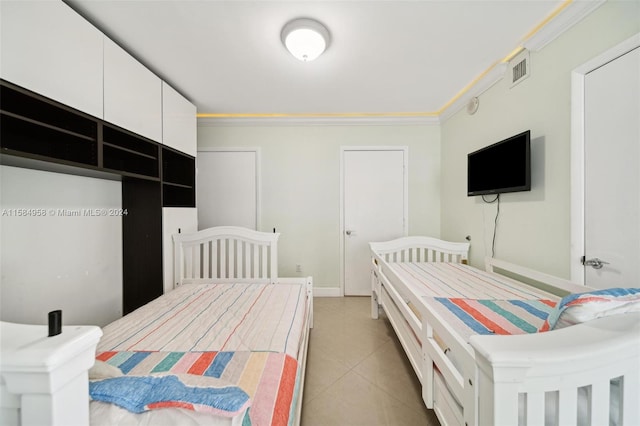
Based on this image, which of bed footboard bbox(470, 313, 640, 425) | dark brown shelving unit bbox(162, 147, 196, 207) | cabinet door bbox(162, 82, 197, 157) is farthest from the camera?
dark brown shelving unit bbox(162, 147, 196, 207)

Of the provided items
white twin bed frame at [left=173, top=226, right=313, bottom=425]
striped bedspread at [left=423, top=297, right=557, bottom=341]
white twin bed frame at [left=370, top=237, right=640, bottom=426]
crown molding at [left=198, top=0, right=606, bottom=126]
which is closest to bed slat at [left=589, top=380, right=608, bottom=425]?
white twin bed frame at [left=370, top=237, right=640, bottom=426]

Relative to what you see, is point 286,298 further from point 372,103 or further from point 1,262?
point 372,103

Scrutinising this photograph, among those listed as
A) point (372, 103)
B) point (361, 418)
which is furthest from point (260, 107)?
point (361, 418)

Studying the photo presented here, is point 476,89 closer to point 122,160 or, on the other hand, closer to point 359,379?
point 359,379

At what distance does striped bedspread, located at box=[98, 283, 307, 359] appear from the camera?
117 centimetres

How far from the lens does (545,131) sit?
5.38 feet

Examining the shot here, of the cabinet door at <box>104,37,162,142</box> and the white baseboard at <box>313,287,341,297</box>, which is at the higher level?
the cabinet door at <box>104,37,162,142</box>

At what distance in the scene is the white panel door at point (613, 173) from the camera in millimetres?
1179

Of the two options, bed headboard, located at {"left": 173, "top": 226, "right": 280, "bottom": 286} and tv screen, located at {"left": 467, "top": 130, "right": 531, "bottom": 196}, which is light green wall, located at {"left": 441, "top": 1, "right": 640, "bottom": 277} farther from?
bed headboard, located at {"left": 173, "top": 226, "right": 280, "bottom": 286}

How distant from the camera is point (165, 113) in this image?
2.12 m

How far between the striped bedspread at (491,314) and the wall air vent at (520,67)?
5.24 ft

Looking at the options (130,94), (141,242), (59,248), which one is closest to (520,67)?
(130,94)

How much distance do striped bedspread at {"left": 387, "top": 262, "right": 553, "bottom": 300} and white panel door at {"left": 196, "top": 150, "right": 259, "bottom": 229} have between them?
2.04m

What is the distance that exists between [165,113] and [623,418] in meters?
2.95
